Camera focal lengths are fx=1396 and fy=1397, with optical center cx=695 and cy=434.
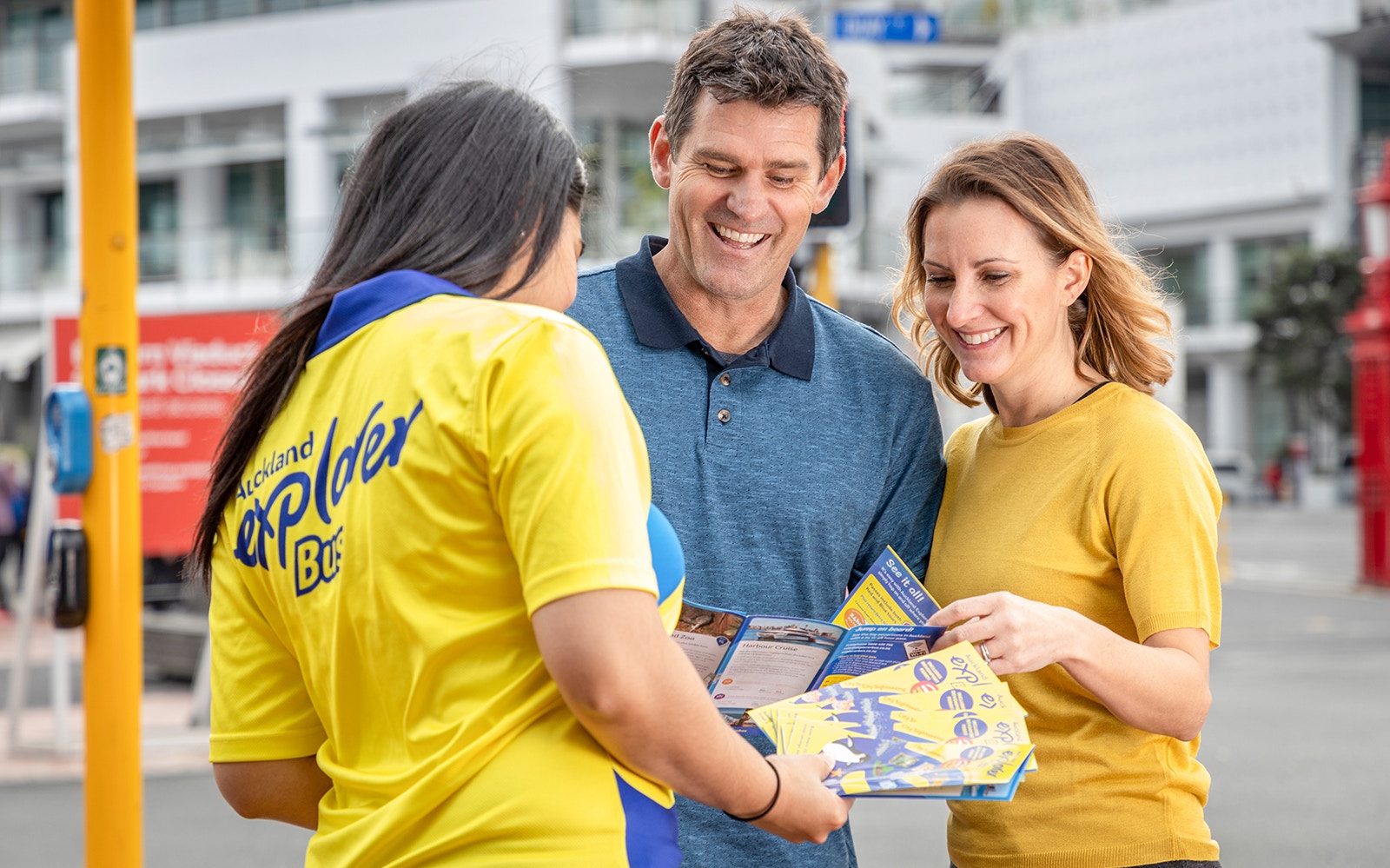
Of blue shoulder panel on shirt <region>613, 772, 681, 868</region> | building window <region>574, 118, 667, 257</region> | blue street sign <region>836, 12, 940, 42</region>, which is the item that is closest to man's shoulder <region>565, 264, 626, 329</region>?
blue shoulder panel on shirt <region>613, 772, 681, 868</region>

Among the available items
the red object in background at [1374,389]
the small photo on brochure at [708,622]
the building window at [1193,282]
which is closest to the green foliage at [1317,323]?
the building window at [1193,282]

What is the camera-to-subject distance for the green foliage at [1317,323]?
37.1m

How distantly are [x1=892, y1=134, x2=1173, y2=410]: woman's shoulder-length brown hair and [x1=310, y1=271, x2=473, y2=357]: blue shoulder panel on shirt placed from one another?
119 cm

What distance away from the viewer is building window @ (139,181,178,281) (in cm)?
2877

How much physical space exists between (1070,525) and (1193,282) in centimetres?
4650

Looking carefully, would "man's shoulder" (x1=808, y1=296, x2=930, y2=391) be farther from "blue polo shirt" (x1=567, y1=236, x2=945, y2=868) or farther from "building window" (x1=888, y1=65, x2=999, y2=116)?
"building window" (x1=888, y1=65, x2=999, y2=116)

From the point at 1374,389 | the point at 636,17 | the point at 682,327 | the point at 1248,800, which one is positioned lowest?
the point at 1248,800

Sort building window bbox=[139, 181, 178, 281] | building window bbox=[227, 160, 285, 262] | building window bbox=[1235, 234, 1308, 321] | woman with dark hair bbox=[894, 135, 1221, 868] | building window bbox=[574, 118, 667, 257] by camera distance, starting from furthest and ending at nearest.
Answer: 1. building window bbox=[1235, 234, 1308, 321]
2. building window bbox=[139, 181, 178, 281]
3. building window bbox=[227, 160, 285, 262]
4. building window bbox=[574, 118, 667, 257]
5. woman with dark hair bbox=[894, 135, 1221, 868]

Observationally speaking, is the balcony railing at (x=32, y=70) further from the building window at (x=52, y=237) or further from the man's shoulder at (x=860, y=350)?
the man's shoulder at (x=860, y=350)

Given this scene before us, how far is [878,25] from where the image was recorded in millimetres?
9469

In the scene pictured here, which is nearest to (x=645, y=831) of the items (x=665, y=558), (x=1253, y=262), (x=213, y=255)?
(x=665, y=558)

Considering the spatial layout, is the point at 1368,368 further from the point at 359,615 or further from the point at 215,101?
the point at 215,101

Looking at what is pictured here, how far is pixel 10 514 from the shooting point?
57.9ft

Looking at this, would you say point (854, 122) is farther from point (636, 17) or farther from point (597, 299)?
point (636, 17)
